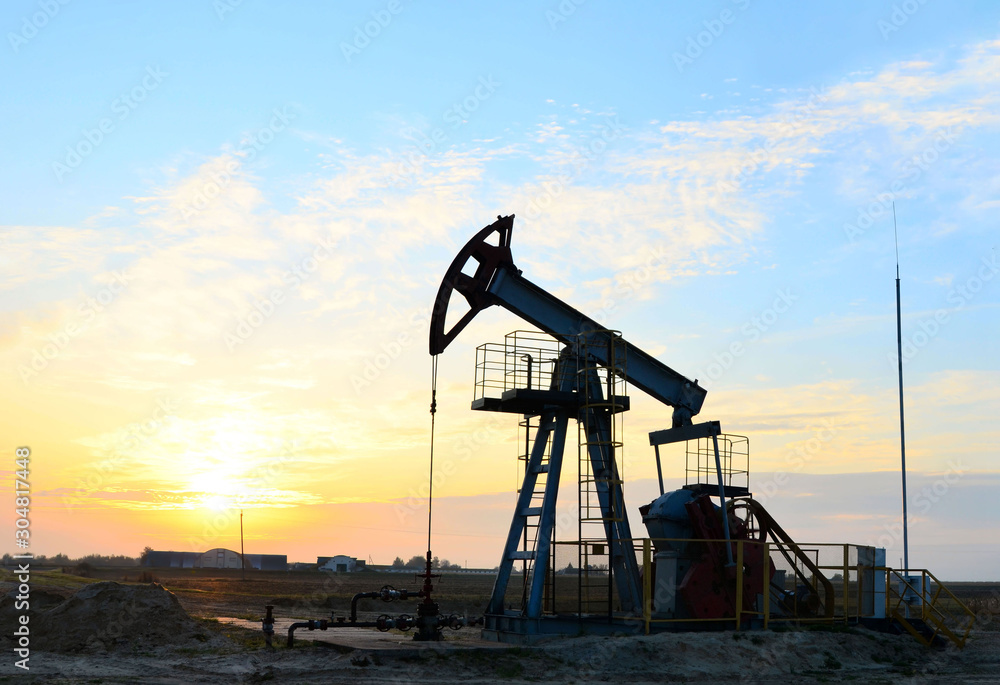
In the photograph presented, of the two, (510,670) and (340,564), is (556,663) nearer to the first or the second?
(510,670)

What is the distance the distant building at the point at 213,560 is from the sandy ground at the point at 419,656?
102683 mm

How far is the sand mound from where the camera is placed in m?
16.9

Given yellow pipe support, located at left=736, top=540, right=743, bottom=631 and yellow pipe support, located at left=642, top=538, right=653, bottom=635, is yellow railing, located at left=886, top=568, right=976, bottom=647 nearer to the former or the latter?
yellow pipe support, located at left=736, top=540, right=743, bottom=631

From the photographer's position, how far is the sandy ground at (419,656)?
45.8ft

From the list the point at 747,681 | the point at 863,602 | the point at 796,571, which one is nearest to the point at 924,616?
the point at 863,602

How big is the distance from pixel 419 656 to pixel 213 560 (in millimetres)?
112752

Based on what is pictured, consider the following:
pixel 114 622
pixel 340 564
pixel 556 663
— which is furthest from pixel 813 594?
pixel 340 564

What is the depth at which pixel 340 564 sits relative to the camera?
12244 cm

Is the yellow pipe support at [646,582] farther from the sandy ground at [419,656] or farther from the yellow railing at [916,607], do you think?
the yellow railing at [916,607]

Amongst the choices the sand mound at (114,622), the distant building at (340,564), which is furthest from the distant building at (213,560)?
the sand mound at (114,622)

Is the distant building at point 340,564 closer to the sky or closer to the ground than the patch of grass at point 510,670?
closer to the ground

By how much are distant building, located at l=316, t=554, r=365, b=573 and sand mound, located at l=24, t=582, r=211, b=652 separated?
102 meters

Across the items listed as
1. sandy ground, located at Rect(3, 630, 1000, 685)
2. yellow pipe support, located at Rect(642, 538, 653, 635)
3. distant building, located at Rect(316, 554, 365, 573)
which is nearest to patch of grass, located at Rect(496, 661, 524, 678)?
sandy ground, located at Rect(3, 630, 1000, 685)

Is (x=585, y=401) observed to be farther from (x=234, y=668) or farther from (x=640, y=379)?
(x=234, y=668)
